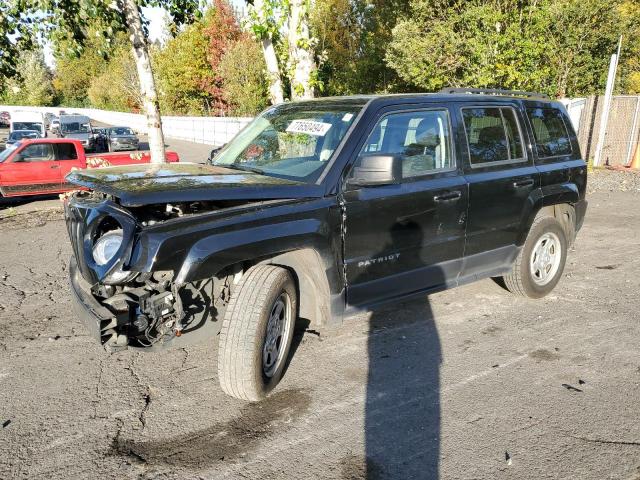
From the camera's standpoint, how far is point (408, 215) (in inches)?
153

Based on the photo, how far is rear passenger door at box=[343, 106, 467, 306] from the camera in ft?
12.0

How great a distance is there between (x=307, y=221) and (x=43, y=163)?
1191 cm

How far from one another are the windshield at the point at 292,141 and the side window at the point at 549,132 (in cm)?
211

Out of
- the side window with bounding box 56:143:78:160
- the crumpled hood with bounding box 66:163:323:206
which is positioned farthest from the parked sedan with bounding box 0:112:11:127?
the crumpled hood with bounding box 66:163:323:206

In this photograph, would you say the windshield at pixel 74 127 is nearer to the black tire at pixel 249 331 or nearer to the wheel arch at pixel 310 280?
the wheel arch at pixel 310 280

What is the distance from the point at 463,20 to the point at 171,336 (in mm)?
16877

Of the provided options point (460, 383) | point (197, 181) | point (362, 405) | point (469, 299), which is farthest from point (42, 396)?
point (469, 299)

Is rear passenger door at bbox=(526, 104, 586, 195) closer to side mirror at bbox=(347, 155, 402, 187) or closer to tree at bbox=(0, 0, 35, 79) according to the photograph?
side mirror at bbox=(347, 155, 402, 187)

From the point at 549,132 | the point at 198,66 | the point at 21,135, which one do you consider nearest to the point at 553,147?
the point at 549,132

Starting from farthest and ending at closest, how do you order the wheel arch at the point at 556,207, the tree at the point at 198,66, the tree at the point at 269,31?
the tree at the point at 198,66
the tree at the point at 269,31
the wheel arch at the point at 556,207

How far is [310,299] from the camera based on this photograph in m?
3.66

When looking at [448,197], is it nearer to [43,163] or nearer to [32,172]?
[32,172]

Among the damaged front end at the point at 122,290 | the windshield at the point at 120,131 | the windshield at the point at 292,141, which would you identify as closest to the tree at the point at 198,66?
the windshield at the point at 120,131

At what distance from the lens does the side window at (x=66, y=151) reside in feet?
43.9
